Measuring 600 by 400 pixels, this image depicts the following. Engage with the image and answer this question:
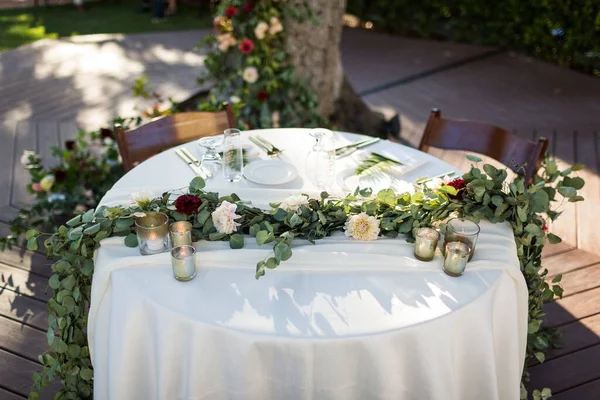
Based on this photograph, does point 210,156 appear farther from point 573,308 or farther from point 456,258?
point 573,308

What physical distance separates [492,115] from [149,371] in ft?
12.5

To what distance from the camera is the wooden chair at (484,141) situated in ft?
7.10

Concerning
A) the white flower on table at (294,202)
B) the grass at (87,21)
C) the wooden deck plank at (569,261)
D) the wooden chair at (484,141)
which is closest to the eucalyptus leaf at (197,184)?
the white flower on table at (294,202)

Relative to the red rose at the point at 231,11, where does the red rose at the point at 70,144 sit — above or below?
below

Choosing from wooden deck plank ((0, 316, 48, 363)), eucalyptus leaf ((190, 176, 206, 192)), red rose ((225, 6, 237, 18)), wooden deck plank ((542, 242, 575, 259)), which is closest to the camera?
eucalyptus leaf ((190, 176, 206, 192))

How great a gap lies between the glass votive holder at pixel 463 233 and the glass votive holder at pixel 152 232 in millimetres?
754

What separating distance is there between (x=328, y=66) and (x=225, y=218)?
2.47 meters

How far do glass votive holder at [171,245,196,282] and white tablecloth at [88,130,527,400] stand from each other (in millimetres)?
25

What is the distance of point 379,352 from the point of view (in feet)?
4.41

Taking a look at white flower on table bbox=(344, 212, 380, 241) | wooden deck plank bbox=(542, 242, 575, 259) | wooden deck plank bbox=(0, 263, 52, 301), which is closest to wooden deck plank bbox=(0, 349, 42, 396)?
wooden deck plank bbox=(0, 263, 52, 301)

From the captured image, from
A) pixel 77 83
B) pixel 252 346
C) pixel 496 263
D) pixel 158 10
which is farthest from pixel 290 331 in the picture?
pixel 158 10

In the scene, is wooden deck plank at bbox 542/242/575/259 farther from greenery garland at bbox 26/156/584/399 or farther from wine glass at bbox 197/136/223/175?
wine glass at bbox 197/136/223/175

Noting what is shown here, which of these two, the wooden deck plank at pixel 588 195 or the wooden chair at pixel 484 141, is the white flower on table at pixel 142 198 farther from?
the wooden deck plank at pixel 588 195

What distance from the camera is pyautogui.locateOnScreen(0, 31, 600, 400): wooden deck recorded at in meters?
2.33
